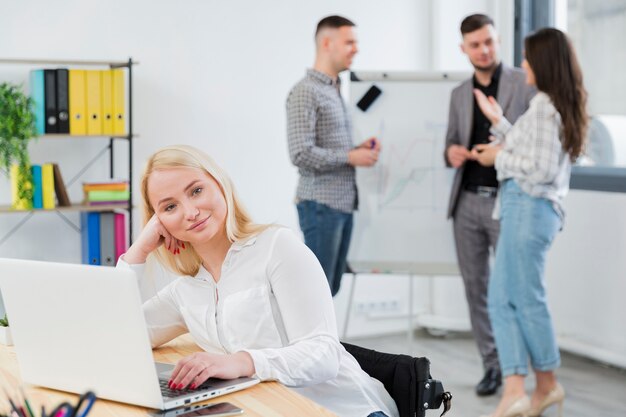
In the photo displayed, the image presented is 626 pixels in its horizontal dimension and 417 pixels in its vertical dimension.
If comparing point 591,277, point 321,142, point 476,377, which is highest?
point 321,142

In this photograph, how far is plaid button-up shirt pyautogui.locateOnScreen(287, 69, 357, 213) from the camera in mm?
4203

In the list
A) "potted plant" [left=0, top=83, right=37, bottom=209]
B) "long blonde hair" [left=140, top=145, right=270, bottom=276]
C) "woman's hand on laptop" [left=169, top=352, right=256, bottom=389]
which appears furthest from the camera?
"potted plant" [left=0, top=83, right=37, bottom=209]

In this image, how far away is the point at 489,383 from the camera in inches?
163

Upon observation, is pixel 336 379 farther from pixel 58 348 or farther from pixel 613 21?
pixel 613 21

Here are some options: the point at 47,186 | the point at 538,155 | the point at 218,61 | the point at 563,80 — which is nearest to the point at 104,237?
the point at 47,186

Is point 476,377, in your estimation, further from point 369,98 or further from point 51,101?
point 51,101

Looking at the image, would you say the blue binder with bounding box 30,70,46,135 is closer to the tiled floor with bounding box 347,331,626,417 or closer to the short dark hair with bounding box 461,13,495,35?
the short dark hair with bounding box 461,13,495,35

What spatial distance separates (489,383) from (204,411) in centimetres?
284

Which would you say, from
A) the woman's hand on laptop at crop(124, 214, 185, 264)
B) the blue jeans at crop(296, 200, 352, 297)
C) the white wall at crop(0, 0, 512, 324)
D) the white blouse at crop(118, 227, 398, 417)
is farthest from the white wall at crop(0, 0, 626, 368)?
the white blouse at crop(118, 227, 398, 417)

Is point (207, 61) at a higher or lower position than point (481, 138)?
higher

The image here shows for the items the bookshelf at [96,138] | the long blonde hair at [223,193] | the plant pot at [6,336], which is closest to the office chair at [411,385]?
the long blonde hair at [223,193]

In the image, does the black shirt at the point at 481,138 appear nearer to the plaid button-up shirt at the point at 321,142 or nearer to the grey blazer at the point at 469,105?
the grey blazer at the point at 469,105

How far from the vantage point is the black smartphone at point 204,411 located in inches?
59.1

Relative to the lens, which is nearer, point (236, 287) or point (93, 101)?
point (236, 287)
